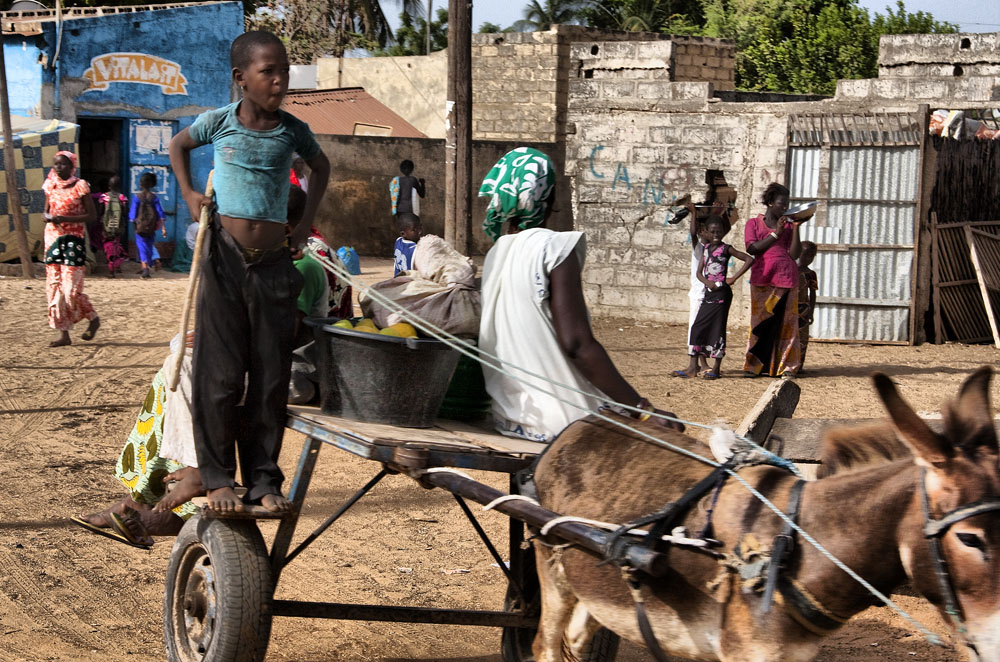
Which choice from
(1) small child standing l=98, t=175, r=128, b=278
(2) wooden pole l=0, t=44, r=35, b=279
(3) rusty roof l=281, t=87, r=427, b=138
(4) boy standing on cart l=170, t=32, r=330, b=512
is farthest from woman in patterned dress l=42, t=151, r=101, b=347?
(3) rusty roof l=281, t=87, r=427, b=138

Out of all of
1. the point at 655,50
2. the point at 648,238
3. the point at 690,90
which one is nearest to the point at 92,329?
the point at 648,238

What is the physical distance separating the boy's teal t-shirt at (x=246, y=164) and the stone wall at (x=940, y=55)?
41.8ft

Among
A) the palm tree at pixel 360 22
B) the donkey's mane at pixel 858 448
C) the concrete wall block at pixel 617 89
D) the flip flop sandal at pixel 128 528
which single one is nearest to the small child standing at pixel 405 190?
the concrete wall block at pixel 617 89

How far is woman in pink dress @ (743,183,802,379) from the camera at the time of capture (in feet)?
35.9

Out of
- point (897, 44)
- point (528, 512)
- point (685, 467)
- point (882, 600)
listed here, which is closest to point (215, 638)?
point (528, 512)

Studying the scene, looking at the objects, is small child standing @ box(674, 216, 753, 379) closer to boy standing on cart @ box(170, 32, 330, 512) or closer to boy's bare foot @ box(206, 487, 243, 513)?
boy standing on cart @ box(170, 32, 330, 512)

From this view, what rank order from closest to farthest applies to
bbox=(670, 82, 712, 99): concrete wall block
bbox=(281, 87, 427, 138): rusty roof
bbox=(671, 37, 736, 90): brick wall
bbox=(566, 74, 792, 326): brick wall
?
bbox=(566, 74, 792, 326): brick wall, bbox=(670, 82, 712, 99): concrete wall block, bbox=(671, 37, 736, 90): brick wall, bbox=(281, 87, 427, 138): rusty roof

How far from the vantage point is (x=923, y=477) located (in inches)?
94.3

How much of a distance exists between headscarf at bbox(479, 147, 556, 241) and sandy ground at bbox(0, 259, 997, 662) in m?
1.93

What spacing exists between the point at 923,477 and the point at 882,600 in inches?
12.8

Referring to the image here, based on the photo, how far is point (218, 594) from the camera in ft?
11.9

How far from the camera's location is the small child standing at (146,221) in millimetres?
18141

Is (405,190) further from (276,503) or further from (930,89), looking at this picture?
(276,503)

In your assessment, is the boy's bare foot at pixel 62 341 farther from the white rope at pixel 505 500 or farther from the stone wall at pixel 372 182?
the stone wall at pixel 372 182
